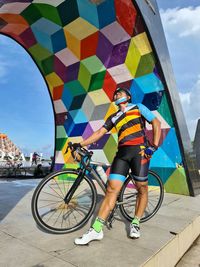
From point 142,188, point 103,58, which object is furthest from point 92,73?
point 142,188

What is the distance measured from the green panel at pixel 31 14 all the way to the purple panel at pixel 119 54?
204 cm

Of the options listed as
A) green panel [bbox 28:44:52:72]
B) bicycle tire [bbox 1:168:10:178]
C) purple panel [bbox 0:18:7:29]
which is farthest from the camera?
bicycle tire [bbox 1:168:10:178]

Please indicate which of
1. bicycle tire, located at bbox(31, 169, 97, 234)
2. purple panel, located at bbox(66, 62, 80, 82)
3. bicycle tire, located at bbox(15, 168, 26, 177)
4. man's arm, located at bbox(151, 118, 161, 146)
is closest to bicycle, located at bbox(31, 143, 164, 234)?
bicycle tire, located at bbox(31, 169, 97, 234)

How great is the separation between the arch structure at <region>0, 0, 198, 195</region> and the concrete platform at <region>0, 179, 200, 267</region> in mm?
2233

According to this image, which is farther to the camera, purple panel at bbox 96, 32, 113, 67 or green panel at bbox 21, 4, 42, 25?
purple panel at bbox 96, 32, 113, 67

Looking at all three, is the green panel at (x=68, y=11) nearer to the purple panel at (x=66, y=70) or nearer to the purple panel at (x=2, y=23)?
the purple panel at (x=66, y=70)

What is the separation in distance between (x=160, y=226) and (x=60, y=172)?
5.34 ft

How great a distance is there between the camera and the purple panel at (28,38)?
718cm

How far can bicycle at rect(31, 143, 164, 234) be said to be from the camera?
10.2ft

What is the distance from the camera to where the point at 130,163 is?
10.8ft

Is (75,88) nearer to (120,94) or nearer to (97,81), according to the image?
(97,81)

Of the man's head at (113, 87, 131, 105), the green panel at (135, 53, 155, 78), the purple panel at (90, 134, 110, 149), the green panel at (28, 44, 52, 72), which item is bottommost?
the purple panel at (90, 134, 110, 149)

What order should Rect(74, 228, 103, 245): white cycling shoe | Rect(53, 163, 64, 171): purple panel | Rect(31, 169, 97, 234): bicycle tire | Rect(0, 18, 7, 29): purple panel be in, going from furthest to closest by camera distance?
Rect(53, 163, 64, 171): purple panel
Rect(0, 18, 7, 29): purple panel
Rect(31, 169, 97, 234): bicycle tire
Rect(74, 228, 103, 245): white cycling shoe

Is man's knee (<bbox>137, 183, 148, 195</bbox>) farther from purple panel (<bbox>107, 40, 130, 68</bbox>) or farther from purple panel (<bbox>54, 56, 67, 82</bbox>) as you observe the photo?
purple panel (<bbox>54, 56, 67, 82</bbox>)
